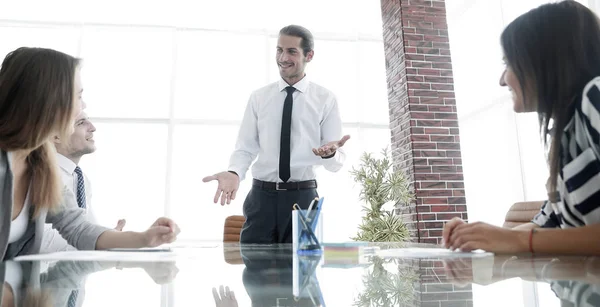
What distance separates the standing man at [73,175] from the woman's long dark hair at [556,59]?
4.54 ft

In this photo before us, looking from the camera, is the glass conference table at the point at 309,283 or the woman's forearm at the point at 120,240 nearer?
the glass conference table at the point at 309,283

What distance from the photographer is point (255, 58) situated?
6.35 metres

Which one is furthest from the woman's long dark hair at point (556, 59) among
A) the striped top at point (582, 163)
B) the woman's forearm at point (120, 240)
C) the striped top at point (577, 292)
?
the woman's forearm at point (120, 240)

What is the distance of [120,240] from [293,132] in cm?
118

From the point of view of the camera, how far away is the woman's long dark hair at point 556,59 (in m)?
0.97

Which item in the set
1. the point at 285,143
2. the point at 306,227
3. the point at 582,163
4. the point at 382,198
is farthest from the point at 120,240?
the point at 382,198

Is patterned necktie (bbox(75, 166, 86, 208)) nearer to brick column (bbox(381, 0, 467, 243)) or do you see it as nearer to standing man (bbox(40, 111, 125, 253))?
standing man (bbox(40, 111, 125, 253))

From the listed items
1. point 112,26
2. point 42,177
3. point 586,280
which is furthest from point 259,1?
point 586,280

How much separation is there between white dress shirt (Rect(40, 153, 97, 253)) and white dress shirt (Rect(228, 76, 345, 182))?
2.29 feet

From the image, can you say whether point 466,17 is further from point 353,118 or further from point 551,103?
point 551,103

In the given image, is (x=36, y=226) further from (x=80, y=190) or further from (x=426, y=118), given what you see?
(x=426, y=118)

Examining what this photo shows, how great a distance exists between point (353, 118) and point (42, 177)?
5407 mm

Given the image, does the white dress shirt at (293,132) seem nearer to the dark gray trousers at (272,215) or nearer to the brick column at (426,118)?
the dark gray trousers at (272,215)

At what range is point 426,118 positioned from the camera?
377cm
